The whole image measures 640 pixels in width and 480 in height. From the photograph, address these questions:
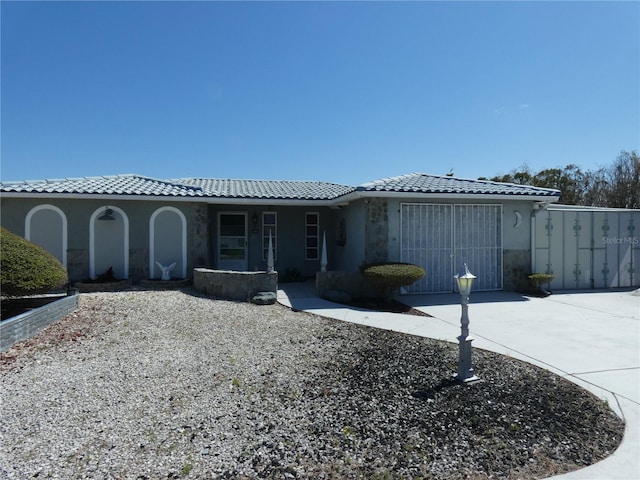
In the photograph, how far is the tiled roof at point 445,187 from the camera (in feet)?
35.0

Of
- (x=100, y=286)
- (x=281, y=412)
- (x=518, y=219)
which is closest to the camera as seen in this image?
(x=281, y=412)

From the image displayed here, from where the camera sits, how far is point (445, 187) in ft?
37.2

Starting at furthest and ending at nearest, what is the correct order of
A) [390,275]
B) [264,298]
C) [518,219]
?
1. [518,219]
2. [264,298]
3. [390,275]

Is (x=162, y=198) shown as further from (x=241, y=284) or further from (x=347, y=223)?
(x=347, y=223)

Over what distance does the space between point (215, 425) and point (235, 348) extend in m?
2.44

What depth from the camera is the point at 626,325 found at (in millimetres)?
7738

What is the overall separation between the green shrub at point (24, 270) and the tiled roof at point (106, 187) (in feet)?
14.1

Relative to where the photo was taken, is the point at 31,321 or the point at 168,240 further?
the point at 168,240

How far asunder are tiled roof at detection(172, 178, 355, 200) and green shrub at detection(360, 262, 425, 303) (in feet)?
8.46

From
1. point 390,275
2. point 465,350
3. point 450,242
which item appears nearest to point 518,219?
point 450,242

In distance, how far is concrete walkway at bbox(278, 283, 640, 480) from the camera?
409cm

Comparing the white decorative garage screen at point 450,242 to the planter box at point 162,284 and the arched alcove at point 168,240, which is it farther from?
the arched alcove at point 168,240

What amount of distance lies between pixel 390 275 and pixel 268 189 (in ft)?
23.0

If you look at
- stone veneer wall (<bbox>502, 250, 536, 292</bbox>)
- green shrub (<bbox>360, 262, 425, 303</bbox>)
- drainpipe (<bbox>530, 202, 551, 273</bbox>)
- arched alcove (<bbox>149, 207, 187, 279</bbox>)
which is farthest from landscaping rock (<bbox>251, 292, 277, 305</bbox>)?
drainpipe (<bbox>530, 202, 551, 273</bbox>)
